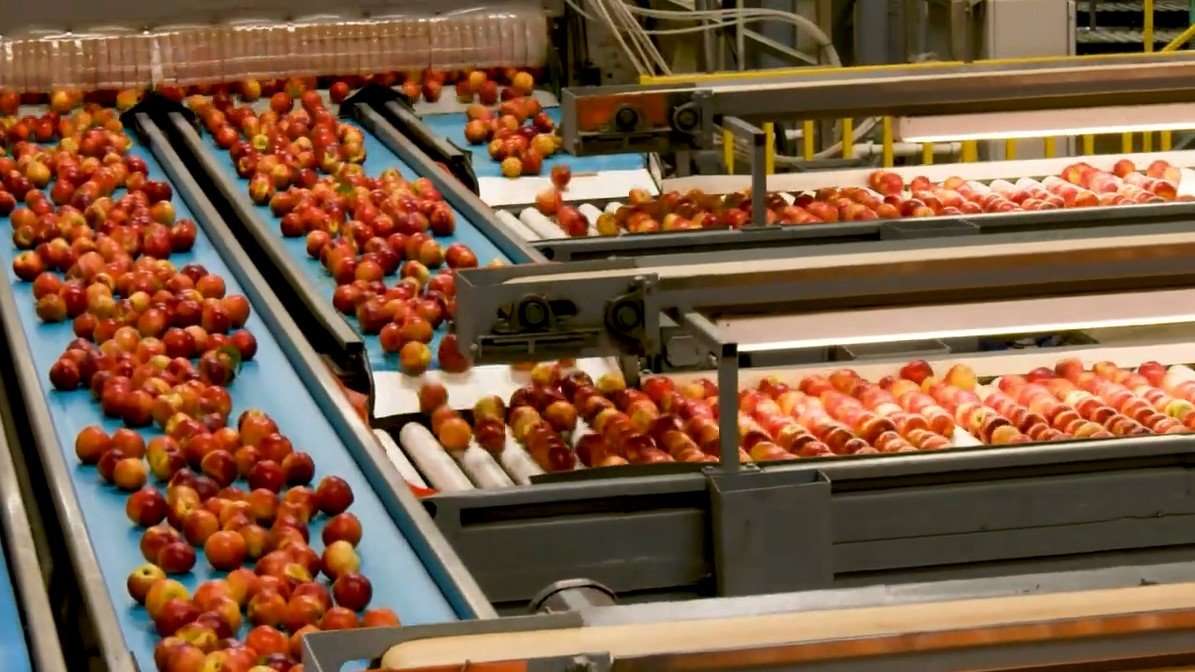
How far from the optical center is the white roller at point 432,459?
3973 mm

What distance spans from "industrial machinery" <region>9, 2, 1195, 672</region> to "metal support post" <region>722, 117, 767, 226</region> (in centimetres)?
3

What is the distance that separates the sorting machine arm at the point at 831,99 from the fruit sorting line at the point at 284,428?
976 millimetres

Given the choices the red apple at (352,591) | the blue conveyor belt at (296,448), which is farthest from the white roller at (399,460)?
the red apple at (352,591)

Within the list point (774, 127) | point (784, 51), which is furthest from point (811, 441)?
point (784, 51)

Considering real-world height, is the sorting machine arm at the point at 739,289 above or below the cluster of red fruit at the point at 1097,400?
above

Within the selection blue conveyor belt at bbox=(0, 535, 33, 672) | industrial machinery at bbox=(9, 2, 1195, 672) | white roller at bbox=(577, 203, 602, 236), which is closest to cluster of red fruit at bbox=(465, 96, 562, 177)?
industrial machinery at bbox=(9, 2, 1195, 672)

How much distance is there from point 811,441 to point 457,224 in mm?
2230

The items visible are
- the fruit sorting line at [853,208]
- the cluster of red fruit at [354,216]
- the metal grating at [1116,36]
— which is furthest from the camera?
the metal grating at [1116,36]

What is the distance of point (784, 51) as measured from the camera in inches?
316

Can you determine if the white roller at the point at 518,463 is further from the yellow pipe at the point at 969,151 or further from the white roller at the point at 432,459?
the yellow pipe at the point at 969,151

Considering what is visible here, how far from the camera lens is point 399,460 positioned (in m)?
4.18

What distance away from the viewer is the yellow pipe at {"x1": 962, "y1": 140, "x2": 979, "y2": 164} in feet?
22.4

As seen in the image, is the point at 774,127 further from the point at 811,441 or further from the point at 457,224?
the point at 811,441

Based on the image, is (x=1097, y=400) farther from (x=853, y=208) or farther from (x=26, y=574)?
(x=26, y=574)
